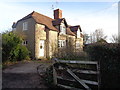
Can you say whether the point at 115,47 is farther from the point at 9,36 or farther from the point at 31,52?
the point at 31,52

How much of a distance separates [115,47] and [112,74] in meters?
1.11

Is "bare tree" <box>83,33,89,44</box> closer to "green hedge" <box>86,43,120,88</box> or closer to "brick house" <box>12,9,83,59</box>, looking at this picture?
"brick house" <box>12,9,83,59</box>

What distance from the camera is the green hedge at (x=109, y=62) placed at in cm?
396

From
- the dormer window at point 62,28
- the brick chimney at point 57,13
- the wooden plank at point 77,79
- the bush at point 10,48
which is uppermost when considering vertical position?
the brick chimney at point 57,13

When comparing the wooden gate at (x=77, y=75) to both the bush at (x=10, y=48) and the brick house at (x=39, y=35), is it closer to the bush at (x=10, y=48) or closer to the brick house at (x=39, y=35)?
the bush at (x=10, y=48)

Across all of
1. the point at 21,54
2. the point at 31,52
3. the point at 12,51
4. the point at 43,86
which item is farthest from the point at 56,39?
the point at 43,86

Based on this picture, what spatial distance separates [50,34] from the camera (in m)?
17.8

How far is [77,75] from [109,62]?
1.56 metres

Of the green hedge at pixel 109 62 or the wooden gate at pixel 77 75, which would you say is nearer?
the green hedge at pixel 109 62

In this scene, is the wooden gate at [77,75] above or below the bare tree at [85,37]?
below

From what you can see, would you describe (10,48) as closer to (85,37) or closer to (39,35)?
(39,35)

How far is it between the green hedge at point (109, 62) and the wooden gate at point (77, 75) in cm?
30

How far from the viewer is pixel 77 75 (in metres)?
4.83

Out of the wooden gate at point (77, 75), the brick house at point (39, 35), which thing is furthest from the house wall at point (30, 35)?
the wooden gate at point (77, 75)
